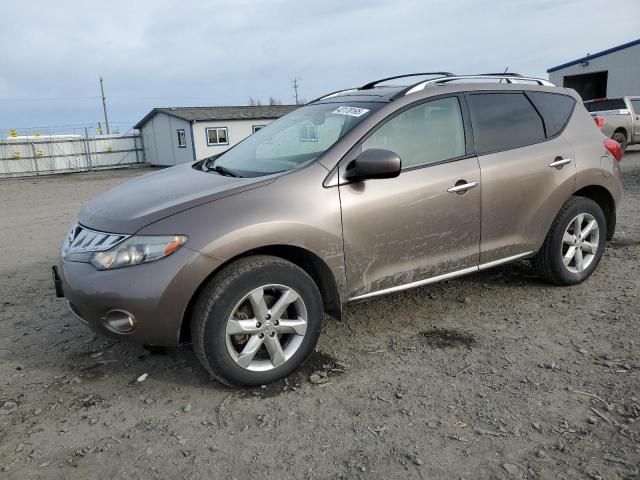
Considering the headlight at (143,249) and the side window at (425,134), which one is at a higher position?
the side window at (425,134)

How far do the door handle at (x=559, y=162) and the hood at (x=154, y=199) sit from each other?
2383mm

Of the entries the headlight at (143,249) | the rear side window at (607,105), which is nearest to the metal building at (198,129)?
the rear side window at (607,105)

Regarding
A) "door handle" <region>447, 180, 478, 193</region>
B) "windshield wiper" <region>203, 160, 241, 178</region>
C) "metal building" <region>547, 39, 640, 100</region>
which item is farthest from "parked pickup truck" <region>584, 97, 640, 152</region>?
"windshield wiper" <region>203, 160, 241, 178</region>

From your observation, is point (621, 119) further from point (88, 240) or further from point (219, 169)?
point (88, 240)

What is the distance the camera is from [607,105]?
16812 mm

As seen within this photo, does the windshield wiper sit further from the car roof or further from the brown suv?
the car roof

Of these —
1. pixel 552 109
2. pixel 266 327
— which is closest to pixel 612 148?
pixel 552 109

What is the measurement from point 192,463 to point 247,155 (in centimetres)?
232

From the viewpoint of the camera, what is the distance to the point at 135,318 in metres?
2.84

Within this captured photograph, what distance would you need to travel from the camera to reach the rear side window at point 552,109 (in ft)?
14.0

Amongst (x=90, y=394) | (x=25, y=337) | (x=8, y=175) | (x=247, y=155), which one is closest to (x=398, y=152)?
(x=247, y=155)

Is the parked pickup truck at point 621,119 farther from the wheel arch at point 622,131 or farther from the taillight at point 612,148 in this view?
the taillight at point 612,148

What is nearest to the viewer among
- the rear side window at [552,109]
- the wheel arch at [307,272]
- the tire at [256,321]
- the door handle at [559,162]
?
the tire at [256,321]

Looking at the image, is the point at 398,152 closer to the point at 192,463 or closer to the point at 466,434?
the point at 466,434
